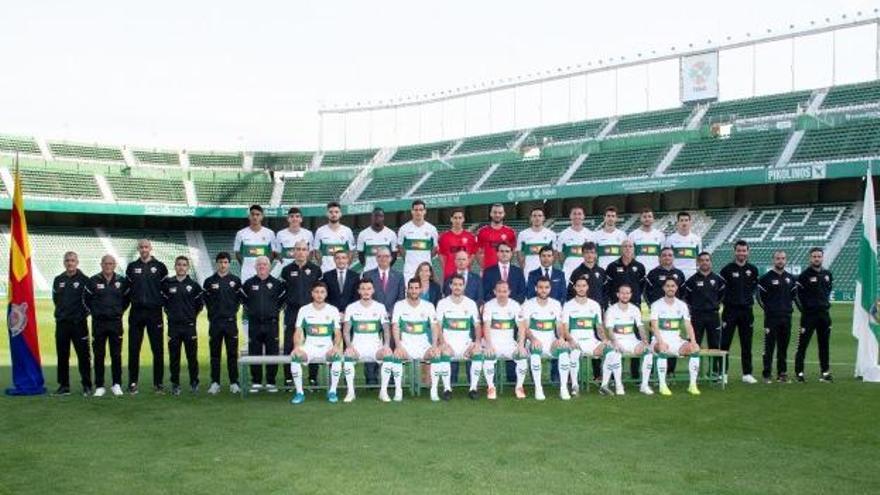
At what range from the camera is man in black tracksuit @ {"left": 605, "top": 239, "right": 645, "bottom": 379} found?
36.4 ft

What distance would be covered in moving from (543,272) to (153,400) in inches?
193

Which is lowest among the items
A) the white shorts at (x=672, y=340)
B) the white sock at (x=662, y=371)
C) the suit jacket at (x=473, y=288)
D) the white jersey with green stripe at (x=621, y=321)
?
the white sock at (x=662, y=371)

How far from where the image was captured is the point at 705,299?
36.4 ft

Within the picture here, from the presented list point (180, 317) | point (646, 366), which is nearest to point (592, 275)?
point (646, 366)

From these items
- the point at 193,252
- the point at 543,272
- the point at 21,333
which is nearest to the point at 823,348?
the point at 543,272

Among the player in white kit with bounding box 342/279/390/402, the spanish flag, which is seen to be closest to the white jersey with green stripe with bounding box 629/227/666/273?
the player in white kit with bounding box 342/279/390/402

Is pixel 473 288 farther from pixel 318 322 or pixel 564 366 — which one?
pixel 318 322

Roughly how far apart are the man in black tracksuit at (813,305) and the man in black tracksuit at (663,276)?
167cm

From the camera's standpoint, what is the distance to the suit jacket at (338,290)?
34.8 ft

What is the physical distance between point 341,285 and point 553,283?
8.92ft

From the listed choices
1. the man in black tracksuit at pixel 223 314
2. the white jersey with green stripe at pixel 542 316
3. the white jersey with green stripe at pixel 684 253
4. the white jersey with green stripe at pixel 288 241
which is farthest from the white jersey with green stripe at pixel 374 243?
the white jersey with green stripe at pixel 684 253

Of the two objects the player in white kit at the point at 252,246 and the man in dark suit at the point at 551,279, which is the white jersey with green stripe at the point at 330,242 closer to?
the player in white kit at the point at 252,246

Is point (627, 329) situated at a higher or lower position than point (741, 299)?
lower

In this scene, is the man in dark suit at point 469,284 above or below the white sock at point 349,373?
above
